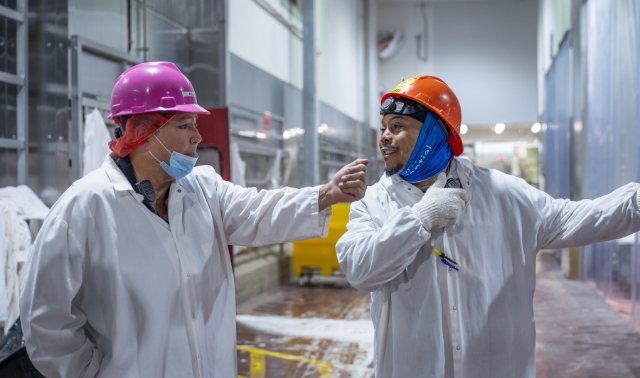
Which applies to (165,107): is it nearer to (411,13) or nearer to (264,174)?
A: (264,174)

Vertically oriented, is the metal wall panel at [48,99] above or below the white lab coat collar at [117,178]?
above

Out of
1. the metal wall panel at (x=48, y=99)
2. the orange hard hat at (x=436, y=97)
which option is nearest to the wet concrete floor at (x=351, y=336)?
the metal wall panel at (x=48, y=99)

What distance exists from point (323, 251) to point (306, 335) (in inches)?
95.7

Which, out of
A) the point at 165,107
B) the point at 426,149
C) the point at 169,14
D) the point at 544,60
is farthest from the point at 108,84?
the point at 544,60

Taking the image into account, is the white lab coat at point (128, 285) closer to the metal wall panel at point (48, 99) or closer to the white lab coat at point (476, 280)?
the white lab coat at point (476, 280)

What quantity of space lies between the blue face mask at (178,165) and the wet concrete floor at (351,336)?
2643mm

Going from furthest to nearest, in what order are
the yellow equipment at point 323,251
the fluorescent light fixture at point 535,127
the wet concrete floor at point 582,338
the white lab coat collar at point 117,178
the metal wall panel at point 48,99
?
the fluorescent light fixture at point 535,127 → the yellow equipment at point 323,251 → the metal wall panel at point 48,99 → the wet concrete floor at point 582,338 → the white lab coat collar at point 117,178

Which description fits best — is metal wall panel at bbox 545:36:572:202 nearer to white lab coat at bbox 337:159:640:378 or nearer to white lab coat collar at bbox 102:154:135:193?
white lab coat at bbox 337:159:640:378

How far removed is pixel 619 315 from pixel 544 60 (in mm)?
8708

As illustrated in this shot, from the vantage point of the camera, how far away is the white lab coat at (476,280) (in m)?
1.92

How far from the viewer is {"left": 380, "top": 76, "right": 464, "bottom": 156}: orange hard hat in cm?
205

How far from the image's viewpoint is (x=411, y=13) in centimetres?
1571

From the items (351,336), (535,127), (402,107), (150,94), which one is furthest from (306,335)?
(535,127)

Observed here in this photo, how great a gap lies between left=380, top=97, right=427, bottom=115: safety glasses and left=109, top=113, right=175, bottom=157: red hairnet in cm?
78
